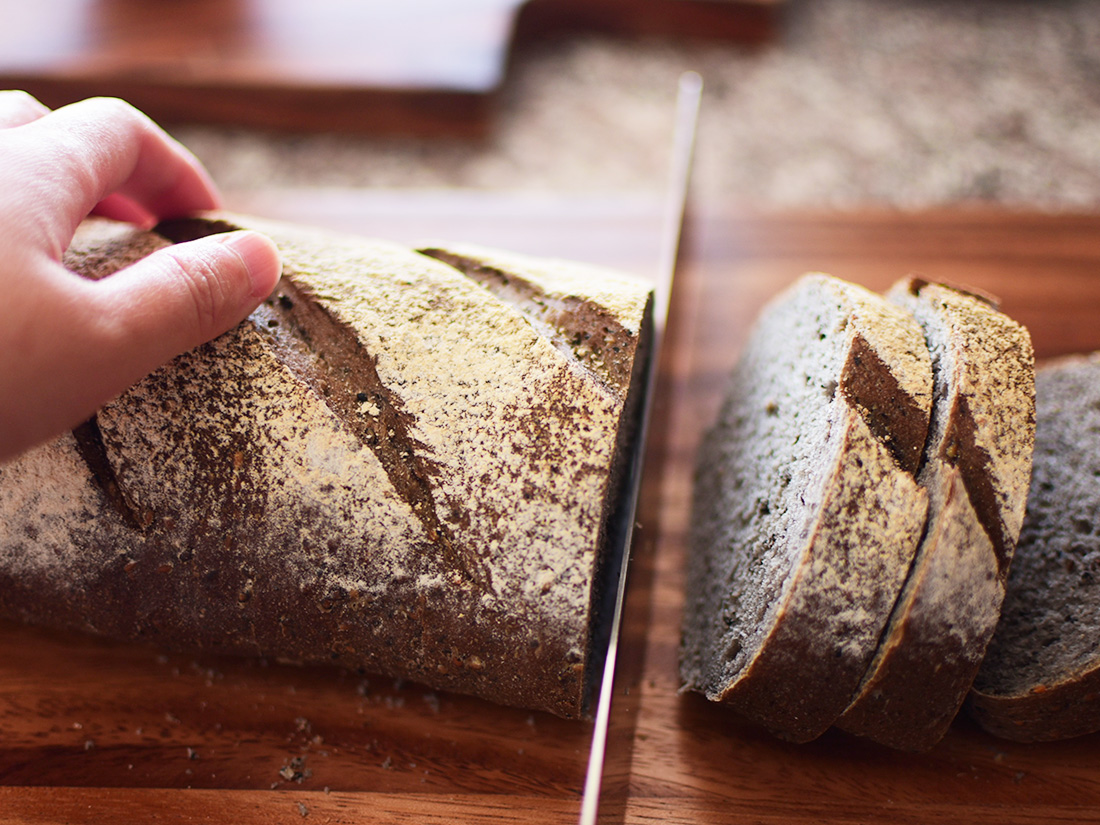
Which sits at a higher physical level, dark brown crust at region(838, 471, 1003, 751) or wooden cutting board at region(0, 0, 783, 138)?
wooden cutting board at region(0, 0, 783, 138)

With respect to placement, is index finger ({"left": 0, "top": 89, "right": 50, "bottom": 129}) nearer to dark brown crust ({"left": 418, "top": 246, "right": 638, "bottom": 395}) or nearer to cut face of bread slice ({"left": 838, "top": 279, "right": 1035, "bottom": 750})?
dark brown crust ({"left": 418, "top": 246, "right": 638, "bottom": 395})

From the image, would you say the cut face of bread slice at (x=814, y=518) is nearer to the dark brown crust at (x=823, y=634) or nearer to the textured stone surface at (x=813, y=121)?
the dark brown crust at (x=823, y=634)

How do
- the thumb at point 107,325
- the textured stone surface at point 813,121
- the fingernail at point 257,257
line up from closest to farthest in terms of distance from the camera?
the thumb at point 107,325 < the fingernail at point 257,257 < the textured stone surface at point 813,121

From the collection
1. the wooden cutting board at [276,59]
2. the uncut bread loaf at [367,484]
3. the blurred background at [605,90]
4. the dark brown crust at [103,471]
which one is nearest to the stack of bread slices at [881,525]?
the uncut bread loaf at [367,484]

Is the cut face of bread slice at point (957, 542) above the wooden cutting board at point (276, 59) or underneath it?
underneath

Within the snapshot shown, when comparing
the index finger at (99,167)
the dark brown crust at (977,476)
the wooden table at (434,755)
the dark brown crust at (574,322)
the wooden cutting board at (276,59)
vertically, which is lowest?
the wooden table at (434,755)

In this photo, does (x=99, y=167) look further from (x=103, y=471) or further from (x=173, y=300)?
(x=103, y=471)

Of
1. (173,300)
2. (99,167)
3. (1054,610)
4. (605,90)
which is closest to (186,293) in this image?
(173,300)

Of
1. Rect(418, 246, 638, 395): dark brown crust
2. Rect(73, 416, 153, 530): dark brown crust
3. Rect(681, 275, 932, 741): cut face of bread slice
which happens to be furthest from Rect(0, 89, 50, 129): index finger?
Rect(681, 275, 932, 741): cut face of bread slice
